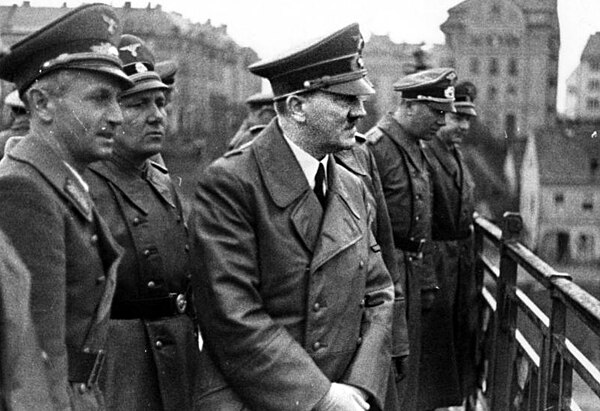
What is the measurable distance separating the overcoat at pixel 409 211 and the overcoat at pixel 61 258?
2776 millimetres

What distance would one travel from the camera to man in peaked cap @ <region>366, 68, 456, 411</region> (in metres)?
5.19

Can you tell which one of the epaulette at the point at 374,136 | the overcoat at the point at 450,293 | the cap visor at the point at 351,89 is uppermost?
the cap visor at the point at 351,89

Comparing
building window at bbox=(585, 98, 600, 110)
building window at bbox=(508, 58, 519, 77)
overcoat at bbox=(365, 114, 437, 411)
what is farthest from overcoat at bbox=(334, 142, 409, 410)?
building window at bbox=(585, 98, 600, 110)

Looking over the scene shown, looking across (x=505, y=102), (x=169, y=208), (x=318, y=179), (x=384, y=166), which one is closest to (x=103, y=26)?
(x=318, y=179)

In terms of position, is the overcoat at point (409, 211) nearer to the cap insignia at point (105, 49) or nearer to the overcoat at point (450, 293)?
the overcoat at point (450, 293)

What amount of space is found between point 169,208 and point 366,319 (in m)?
1.05

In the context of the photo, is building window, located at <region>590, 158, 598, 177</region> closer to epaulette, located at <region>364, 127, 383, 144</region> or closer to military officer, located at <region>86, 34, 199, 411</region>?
→ epaulette, located at <region>364, 127, 383, 144</region>

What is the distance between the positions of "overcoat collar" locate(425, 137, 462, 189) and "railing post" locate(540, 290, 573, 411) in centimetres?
247

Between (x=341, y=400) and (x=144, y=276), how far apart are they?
1037mm

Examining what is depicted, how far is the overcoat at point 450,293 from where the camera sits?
5762 millimetres

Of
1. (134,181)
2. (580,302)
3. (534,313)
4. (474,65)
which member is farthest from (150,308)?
(474,65)

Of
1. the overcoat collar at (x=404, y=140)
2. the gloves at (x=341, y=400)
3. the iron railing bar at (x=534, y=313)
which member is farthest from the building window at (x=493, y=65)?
the gloves at (x=341, y=400)

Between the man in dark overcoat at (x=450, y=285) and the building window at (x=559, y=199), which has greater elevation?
the man in dark overcoat at (x=450, y=285)

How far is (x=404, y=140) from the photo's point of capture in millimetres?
5371
